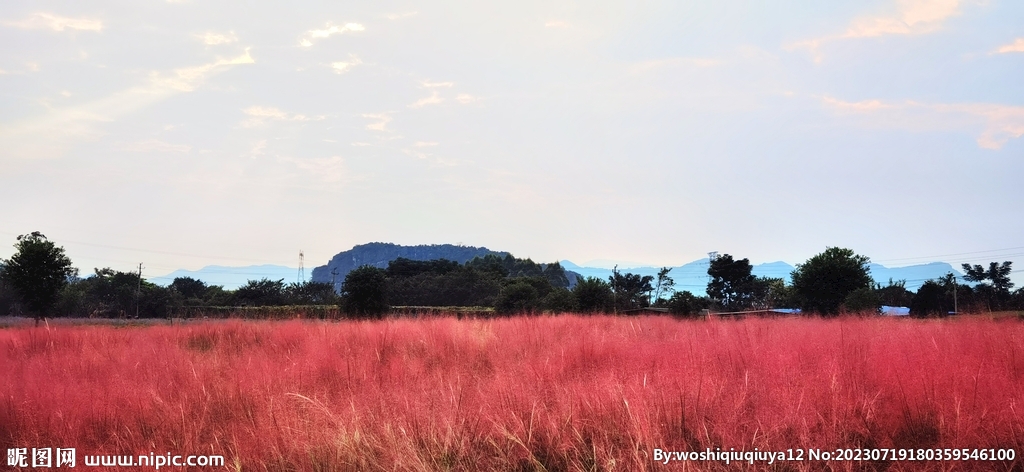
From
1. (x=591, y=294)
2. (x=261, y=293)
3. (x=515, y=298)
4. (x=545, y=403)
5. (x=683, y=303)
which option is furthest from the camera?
(x=261, y=293)

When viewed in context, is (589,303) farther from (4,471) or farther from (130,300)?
(130,300)

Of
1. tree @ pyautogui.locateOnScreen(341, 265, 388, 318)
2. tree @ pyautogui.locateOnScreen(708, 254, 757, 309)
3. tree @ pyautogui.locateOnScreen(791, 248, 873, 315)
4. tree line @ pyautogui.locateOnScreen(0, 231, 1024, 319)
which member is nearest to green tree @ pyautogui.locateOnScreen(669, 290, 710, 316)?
tree line @ pyautogui.locateOnScreen(0, 231, 1024, 319)

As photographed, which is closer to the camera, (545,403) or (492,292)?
(545,403)

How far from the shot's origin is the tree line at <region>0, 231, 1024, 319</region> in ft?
86.8

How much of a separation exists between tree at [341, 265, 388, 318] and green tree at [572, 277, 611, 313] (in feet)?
31.4

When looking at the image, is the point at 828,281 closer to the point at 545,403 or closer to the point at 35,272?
the point at 545,403

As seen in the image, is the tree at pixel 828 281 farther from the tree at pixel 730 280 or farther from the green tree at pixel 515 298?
the tree at pixel 730 280

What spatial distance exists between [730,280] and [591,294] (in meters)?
40.5

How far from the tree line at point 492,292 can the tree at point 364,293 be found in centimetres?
5

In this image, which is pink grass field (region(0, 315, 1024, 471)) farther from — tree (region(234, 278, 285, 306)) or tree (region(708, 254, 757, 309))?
tree (region(708, 254, 757, 309))

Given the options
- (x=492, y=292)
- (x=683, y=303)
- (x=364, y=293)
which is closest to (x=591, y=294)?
(x=683, y=303)

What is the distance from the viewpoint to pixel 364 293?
28125 mm

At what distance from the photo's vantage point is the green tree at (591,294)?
23.3 metres

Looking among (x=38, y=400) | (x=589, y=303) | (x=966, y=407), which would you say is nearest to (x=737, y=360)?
(x=966, y=407)
